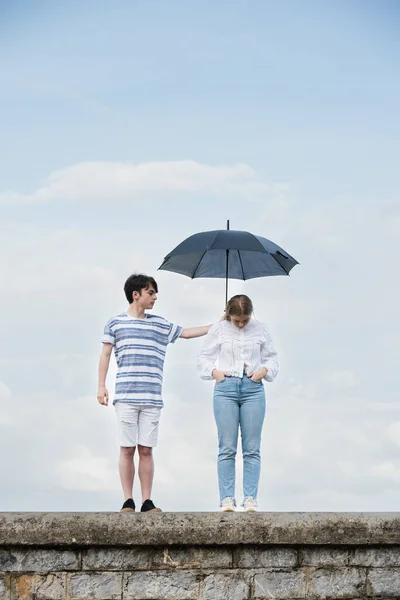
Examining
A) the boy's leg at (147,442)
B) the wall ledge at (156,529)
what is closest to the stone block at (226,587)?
the wall ledge at (156,529)

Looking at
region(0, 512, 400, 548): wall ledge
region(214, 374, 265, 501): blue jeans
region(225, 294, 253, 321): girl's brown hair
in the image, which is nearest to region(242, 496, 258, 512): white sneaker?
region(214, 374, 265, 501): blue jeans

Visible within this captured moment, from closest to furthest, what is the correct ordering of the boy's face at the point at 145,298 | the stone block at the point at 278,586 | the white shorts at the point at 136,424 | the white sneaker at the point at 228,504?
the stone block at the point at 278,586
the white sneaker at the point at 228,504
the white shorts at the point at 136,424
the boy's face at the point at 145,298

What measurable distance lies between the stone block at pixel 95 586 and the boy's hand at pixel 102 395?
1603 millimetres

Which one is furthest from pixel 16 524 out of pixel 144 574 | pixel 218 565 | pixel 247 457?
pixel 247 457

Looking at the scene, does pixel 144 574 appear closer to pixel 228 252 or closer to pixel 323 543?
pixel 323 543

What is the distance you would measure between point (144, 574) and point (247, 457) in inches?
56.9

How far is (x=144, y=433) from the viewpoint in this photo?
8508 mm

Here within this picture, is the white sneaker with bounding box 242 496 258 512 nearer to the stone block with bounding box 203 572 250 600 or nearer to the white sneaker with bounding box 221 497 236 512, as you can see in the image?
the white sneaker with bounding box 221 497 236 512

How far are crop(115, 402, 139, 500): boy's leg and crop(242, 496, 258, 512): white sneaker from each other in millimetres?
997

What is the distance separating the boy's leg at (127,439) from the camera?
8.46 meters

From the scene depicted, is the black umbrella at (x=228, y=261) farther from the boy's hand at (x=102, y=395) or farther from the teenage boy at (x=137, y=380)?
the boy's hand at (x=102, y=395)

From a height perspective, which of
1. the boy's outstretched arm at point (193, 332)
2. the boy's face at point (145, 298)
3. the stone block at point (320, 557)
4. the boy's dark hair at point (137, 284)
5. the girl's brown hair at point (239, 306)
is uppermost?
the boy's dark hair at point (137, 284)

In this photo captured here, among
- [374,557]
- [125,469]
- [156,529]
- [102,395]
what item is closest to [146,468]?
[125,469]

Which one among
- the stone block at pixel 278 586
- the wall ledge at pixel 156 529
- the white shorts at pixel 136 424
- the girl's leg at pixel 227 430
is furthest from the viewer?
the white shorts at pixel 136 424
